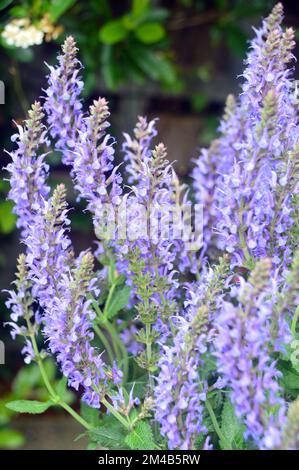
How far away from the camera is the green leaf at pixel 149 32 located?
239 centimetres

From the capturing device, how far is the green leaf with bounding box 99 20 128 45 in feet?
7.68

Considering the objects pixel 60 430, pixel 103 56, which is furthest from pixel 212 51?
pixel 60 430

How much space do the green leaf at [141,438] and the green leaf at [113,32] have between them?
1519 millimetres

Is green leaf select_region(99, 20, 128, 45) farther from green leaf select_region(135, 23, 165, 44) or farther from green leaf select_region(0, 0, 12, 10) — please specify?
green leaf select_region(0, 0, 12, 10)

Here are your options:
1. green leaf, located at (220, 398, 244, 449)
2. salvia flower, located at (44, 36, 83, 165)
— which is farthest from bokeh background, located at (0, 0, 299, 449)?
green leaf, located at (220, 398, 244, 449)

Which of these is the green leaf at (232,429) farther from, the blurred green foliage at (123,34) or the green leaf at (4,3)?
the blurred green foliage at (123,34)

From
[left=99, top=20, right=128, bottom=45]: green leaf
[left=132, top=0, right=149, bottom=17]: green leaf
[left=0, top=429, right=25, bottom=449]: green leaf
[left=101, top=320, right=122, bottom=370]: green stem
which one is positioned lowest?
[left=0, top=429, right=25, bottom=449]: green leaf

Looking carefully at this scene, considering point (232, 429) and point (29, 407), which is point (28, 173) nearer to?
point (29, 407)

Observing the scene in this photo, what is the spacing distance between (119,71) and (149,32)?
176mm

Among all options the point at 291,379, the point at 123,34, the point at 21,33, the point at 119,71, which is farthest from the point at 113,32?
the point at 291,379
